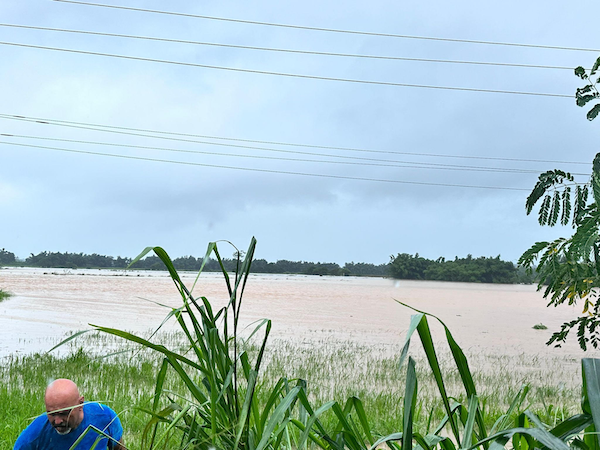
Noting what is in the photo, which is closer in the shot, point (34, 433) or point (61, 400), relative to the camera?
point (61, 400)

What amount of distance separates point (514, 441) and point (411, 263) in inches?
3180

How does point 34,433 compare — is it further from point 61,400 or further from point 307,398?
point 307,398

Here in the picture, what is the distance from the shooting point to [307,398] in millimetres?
2025

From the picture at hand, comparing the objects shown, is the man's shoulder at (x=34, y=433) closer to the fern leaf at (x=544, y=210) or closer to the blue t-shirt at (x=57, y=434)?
the blue t-shirt at (x=57, y=434)

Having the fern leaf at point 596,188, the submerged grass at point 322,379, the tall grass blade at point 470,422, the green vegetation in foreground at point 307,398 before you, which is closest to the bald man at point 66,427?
the green vegetation in foreground at point 307,398

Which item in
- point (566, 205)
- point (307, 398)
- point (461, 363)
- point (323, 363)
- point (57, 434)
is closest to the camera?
point (461, 363)

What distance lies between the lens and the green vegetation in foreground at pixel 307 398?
112 centimetres

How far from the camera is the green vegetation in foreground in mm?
1120

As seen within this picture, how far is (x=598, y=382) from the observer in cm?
92

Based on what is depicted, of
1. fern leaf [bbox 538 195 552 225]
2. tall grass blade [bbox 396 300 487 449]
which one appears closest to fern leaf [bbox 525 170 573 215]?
fern leaf [bbox 538 195 552 225]

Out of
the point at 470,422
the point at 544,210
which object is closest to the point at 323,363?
the point at 544,210

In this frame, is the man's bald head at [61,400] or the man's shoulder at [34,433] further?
the man's shoulder at [34,433]

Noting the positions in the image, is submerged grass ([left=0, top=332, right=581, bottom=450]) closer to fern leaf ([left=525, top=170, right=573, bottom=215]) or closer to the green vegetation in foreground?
the green vegetation in foreground

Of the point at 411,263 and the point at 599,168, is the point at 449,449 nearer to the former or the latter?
the point at 599,168
